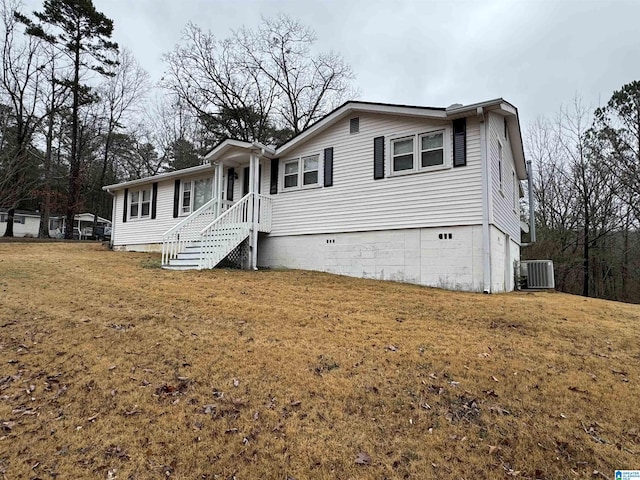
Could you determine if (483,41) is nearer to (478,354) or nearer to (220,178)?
(220,178)

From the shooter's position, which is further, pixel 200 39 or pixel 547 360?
pixel 200 39

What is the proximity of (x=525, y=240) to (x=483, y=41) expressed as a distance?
10706 mm

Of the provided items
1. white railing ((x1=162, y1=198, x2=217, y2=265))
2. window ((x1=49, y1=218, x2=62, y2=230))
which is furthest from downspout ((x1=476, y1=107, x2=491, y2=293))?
window ((x1=49, y1=218, x2=62, y2=230))

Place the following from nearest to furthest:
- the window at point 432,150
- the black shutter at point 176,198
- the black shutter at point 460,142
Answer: the black shutter at point 460,142
the window at point 432,150
the black shutter at point 176,198

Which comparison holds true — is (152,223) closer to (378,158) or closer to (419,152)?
(378,158)

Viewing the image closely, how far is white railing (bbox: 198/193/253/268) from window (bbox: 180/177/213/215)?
347 centimetres

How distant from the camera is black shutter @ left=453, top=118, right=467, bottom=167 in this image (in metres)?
9.54

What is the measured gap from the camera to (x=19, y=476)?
2.79 meters

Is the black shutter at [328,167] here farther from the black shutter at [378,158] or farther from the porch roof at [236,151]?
the porch roof at [236,151]

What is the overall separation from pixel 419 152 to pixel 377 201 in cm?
176

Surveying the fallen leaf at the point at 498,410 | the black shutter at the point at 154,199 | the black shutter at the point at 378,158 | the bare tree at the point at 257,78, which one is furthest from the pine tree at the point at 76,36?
the fallen leaf at the point at 498,410

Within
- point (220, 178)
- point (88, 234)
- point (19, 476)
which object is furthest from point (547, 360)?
point (88, 234)

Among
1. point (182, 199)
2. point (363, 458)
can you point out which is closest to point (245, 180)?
point (182, 199)

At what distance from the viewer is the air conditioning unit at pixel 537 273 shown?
13.2 m
